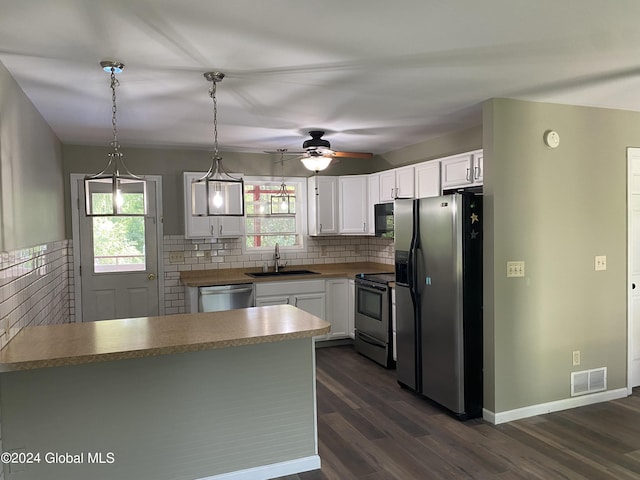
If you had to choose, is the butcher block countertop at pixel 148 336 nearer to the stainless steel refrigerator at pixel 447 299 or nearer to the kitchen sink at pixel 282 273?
the stainless steel refrigerator at pixel 447 299

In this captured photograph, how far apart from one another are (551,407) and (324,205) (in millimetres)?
3233

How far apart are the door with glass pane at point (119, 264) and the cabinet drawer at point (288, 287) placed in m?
1.23

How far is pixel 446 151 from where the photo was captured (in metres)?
4.56

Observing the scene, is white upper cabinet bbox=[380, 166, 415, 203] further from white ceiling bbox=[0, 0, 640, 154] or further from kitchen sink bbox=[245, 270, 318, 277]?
kitchen sink bbox=[245, 270, 318, 277]

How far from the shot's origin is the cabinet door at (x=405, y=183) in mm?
4631

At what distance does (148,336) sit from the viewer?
2.41 m

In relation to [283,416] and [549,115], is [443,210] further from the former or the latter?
[283,416]

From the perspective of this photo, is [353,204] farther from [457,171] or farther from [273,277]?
[457,171]

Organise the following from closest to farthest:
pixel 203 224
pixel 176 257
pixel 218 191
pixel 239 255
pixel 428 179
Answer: pixel 218 191 → pixel 428 179 → pixel 203 224 → pixel 176 257 → pixel 239 255

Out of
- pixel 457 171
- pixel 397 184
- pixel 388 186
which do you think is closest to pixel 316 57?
pixel 457 171

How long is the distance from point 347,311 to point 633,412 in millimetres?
2865

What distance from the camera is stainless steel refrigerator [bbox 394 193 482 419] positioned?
3354 millimetres

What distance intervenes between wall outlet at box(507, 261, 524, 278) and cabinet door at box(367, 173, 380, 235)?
7.18 feet

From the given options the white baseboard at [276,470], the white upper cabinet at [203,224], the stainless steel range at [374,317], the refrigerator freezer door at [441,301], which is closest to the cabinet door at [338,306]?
the stainless steel range at [374,317]
